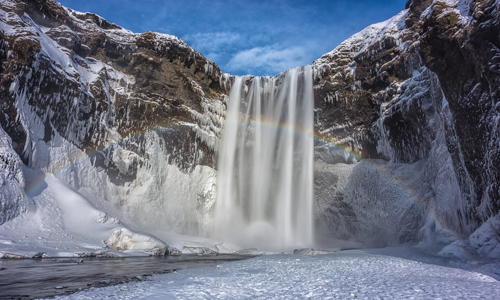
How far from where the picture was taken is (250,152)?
1351 inches

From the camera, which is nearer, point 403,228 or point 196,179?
point 403,228


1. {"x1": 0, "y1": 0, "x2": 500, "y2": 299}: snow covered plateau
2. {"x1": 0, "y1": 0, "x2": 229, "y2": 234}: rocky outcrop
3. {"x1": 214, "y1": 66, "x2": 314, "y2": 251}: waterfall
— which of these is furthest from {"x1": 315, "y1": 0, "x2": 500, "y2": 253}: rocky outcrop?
{"x1": 0, "y1": 0, "x2": 229, "y2": 234}: rocky outcrop

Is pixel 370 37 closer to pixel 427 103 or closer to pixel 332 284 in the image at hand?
pixel 427 103

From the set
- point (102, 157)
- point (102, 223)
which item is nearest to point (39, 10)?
point (102, 157)

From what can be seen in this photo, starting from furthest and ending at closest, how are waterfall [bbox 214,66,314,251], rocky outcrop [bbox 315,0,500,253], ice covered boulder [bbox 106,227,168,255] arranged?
waterfall [bbox 214,66,314,251]
ice covered boulder [bbox 106,227,168,255]
rocky outcrop [bbox 315,0,500,253]

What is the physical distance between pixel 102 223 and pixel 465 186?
2264 centimetres

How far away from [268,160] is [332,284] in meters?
26.5

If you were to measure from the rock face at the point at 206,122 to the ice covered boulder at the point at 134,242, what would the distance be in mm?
5711

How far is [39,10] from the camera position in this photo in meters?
26.6

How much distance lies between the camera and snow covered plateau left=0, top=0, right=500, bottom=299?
10.7 metres

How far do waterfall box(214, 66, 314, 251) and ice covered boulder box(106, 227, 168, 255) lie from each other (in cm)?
1200

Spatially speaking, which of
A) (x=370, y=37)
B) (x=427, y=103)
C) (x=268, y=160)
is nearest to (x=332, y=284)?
(x=427, y=103)

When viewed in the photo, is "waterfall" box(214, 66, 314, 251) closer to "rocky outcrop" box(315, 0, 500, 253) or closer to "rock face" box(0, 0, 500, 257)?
"rock face" box(0, 0, 500, 257)

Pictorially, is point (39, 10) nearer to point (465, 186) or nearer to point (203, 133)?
point (203, 133)
